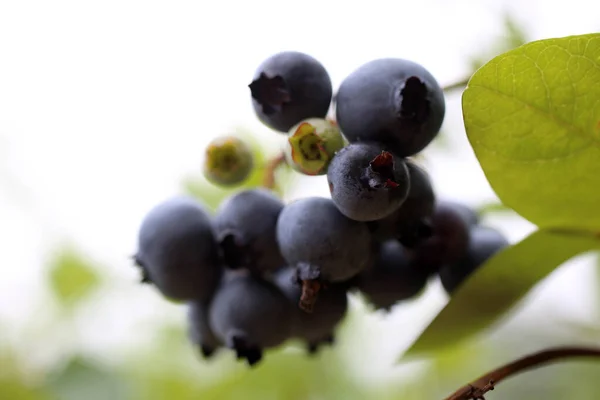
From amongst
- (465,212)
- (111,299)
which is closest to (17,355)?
(111,299)

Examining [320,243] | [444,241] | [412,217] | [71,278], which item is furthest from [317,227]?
[71,278]

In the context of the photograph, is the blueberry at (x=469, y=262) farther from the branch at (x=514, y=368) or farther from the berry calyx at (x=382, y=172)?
the berry calyx at (x=382, y=172)

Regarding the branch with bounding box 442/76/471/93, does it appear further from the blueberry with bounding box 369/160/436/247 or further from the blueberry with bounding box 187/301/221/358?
the blueberry with bounding box 187/301/221/358

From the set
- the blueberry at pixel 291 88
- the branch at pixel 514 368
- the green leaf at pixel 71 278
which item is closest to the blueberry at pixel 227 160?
the blueberry at pixel 291 88

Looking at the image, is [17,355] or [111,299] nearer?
[17,355]

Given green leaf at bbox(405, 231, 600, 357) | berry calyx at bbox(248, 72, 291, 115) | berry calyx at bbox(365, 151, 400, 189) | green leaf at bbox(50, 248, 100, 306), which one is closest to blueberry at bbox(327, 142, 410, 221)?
berry calyx at bbox(365, 151, 400, 189)

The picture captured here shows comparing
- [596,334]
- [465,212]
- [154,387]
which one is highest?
[465,212]

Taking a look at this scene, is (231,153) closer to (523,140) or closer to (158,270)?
(158,270)
